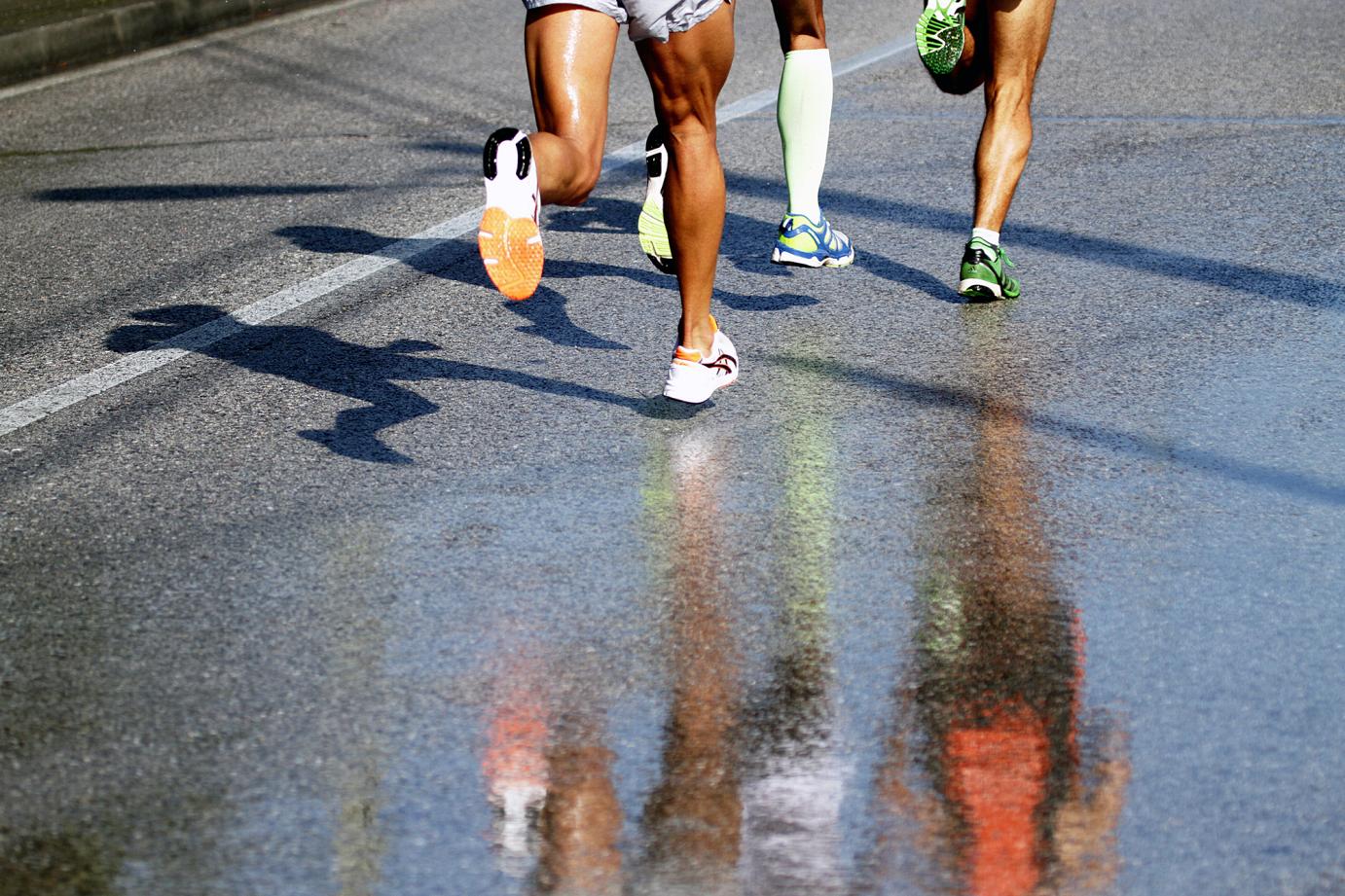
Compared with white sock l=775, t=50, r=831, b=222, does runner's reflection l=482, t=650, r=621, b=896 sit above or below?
below

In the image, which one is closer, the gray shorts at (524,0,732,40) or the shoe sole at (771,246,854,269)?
the gray shorts at (524,0,732,40)

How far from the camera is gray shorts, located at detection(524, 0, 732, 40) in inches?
162

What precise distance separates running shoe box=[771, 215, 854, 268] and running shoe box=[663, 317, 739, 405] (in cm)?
102

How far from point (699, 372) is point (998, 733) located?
1687 millimetres

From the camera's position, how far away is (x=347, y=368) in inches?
197

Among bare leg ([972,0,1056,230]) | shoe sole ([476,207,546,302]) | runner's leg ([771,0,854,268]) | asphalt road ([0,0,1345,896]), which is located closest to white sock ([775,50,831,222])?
runner's leg ([771,0,854,268])

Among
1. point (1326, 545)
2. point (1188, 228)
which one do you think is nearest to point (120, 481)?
point (1326, 545)

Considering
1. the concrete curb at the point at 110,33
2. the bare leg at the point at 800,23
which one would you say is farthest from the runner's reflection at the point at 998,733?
the concrete curb at the point at 110,33

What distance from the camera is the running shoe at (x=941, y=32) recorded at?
524 centimetres

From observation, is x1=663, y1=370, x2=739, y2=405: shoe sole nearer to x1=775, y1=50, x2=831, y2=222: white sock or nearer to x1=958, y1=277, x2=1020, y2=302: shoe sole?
x1=958, y1=277, x2=1020, y2=302: shoe sole

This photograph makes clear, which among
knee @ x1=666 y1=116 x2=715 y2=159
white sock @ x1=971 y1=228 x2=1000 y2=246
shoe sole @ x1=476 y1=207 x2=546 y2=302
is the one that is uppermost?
knee @ x1=666 y1=116 x2=715 y2=159

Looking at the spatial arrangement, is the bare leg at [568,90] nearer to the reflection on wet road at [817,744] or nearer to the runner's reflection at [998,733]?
the reflection on wet road at [817,744]

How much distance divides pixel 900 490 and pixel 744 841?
1.48 m

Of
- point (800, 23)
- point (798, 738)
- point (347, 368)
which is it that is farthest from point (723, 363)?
point (798, 738)
